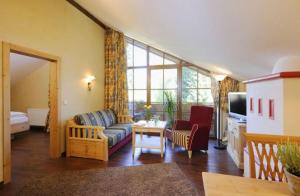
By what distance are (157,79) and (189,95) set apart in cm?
111

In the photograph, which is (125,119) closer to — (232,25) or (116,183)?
→ (116,183)

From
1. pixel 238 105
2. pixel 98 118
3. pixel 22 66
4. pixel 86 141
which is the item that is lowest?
pixel 86 141

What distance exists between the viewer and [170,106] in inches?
200

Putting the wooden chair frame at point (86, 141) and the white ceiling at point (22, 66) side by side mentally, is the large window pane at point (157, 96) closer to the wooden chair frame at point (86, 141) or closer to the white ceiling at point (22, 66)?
the wooden chair frame at point (86, 141)

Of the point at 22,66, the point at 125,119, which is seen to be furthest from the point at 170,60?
the point at 22,66

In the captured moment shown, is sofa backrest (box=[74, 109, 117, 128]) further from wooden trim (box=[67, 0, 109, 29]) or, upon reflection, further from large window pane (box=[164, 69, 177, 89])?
wooden trim (box=[67, 0, 109, 29])

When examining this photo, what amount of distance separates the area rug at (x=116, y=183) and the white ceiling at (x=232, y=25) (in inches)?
81.7

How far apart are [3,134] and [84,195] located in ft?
4.89

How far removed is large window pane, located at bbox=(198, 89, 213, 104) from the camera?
5.06 metres

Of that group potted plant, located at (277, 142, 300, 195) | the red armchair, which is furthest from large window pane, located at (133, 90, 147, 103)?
potted plant, located at (277, 142, 300, 195)

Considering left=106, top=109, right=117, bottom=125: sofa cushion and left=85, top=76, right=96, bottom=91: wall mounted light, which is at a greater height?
left=85, top=76, right=96, bottom=91: wall mounted light

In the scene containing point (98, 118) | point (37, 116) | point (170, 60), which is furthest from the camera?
point (37, 116)

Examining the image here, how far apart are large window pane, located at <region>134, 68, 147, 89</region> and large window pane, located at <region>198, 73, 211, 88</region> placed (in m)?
1.67

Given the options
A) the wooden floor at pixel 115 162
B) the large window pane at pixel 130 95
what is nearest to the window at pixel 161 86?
the large window pane at pixel 130 95
